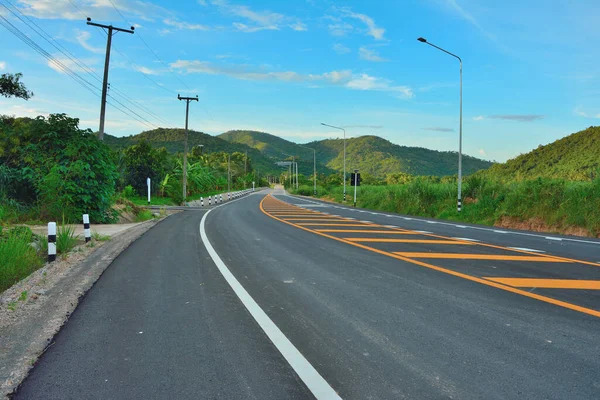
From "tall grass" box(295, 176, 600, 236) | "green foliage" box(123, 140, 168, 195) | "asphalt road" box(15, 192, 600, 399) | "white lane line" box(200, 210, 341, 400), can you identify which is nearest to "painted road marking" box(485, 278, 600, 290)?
"asphalt road" box(15, 192, 600, 399)

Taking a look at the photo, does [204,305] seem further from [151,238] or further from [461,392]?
[151,238]

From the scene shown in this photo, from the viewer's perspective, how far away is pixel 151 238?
12422mm

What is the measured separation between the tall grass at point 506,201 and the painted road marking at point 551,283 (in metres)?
10.1

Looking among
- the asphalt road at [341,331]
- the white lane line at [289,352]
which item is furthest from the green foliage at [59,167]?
the white lane line at [289,352]

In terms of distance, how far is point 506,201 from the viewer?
1925 cm

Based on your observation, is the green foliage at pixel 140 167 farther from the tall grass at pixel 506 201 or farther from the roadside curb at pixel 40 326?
the roadside curb at pixel 40 326

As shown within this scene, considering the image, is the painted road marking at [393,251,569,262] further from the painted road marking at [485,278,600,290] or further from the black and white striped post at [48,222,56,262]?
the black and white striped post at [48,222,56,262]

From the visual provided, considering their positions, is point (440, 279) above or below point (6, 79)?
below

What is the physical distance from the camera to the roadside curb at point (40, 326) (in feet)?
11.2

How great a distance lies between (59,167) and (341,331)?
14370mm

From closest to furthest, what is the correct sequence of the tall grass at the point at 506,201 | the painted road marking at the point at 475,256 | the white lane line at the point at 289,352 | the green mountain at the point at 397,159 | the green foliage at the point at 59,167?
the white lane line at the point at 289,352 < the painted road marking at the point at 475,256 < the green foliage at the point at 59,167 < the tall grass at the point at 506,201 < the green mountain at the point at 397,159

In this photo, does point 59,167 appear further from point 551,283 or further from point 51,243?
point 551,283

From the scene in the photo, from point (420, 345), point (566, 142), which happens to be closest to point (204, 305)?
point (420, 345)

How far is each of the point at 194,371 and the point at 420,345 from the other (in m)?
1.94
